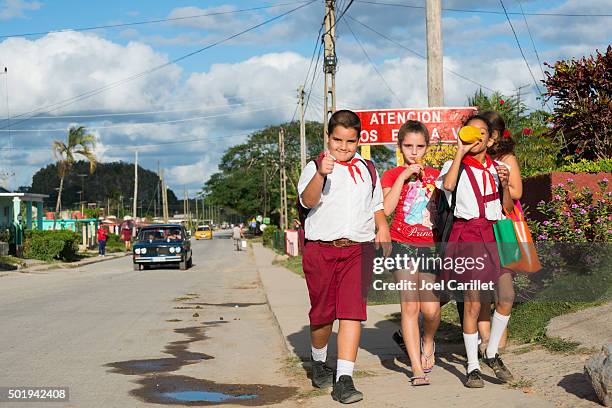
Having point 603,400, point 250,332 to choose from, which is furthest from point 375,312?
point 603,400

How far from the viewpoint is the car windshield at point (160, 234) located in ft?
100

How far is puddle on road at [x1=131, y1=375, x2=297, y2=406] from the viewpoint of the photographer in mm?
6574

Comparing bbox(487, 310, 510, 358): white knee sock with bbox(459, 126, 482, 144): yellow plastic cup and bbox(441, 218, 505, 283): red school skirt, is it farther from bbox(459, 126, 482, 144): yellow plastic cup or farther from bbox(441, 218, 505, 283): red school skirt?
bbox(459, 126, 482, 144): yellow plastic cup

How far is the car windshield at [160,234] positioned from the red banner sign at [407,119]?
1866cm

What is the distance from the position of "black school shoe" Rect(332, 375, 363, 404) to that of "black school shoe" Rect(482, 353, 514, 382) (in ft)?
3.37

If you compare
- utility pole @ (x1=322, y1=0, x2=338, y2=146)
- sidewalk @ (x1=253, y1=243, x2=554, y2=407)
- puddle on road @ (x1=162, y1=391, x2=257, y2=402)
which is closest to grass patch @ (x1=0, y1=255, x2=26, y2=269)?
utility pole @ (x1=322, y1=0, x2=338, y2=146)

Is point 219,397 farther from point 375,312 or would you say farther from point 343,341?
point 375,312

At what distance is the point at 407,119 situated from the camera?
1253cm

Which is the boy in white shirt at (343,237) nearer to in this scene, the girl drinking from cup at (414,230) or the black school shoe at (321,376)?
the girl drinking from cup at (414,230)

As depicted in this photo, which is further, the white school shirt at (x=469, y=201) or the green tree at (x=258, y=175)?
the green tree at (x=258, y=175)

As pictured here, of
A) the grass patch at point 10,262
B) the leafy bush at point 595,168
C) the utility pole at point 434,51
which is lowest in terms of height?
the grass patch at point 10,262

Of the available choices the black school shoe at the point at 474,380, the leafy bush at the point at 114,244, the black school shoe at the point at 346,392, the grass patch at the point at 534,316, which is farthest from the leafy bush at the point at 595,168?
the leafy bush at the point at 114,244

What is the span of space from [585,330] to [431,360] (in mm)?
1365

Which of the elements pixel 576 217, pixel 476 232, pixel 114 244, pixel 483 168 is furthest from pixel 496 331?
pixel 114 244
